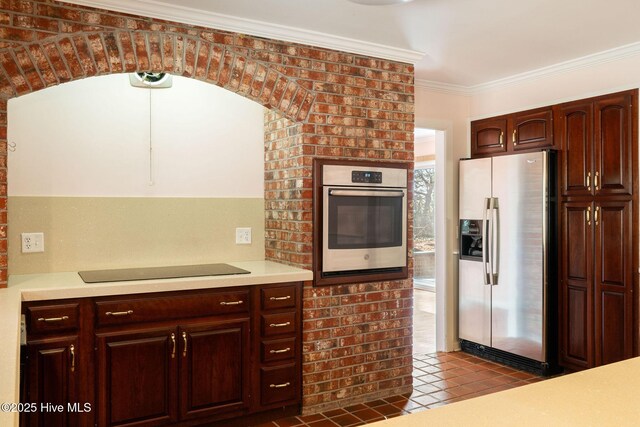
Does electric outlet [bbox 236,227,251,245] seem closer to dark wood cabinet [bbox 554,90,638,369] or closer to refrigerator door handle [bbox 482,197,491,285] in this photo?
refrigerator door handle [bbox 482,197,491,285]

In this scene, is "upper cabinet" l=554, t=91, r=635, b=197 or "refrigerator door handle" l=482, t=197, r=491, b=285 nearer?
"upper cabinet" l=554, t=91, r=635, b=197

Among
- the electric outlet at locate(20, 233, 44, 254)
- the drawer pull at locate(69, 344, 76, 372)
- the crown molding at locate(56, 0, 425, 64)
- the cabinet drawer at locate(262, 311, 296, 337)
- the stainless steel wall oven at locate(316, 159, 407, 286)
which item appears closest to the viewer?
the drawer pull at locate(69, 344, 76, 372)

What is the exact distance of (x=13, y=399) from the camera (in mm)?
1147

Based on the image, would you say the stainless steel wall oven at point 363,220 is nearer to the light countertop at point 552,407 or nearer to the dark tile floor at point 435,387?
the dark tile floor at point 435,387

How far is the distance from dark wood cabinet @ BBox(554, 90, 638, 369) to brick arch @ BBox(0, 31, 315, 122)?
83.6 inches

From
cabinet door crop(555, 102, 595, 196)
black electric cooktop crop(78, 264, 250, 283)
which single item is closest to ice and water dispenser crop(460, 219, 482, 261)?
cabinet door crop(555, 102, 595, 196)

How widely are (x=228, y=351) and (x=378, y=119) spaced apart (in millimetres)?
1871

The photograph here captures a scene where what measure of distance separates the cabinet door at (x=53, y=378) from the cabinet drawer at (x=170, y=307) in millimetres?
210

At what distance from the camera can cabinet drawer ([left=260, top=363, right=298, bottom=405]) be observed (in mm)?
3123

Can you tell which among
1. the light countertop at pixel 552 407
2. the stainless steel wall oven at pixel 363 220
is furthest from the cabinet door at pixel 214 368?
the light countertop at pixel 552 407

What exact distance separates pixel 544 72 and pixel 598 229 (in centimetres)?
140

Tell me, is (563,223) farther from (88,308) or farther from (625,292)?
(88,308)

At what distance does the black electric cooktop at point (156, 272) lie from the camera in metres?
2.85

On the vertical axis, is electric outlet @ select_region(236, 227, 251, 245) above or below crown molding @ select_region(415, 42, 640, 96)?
below
